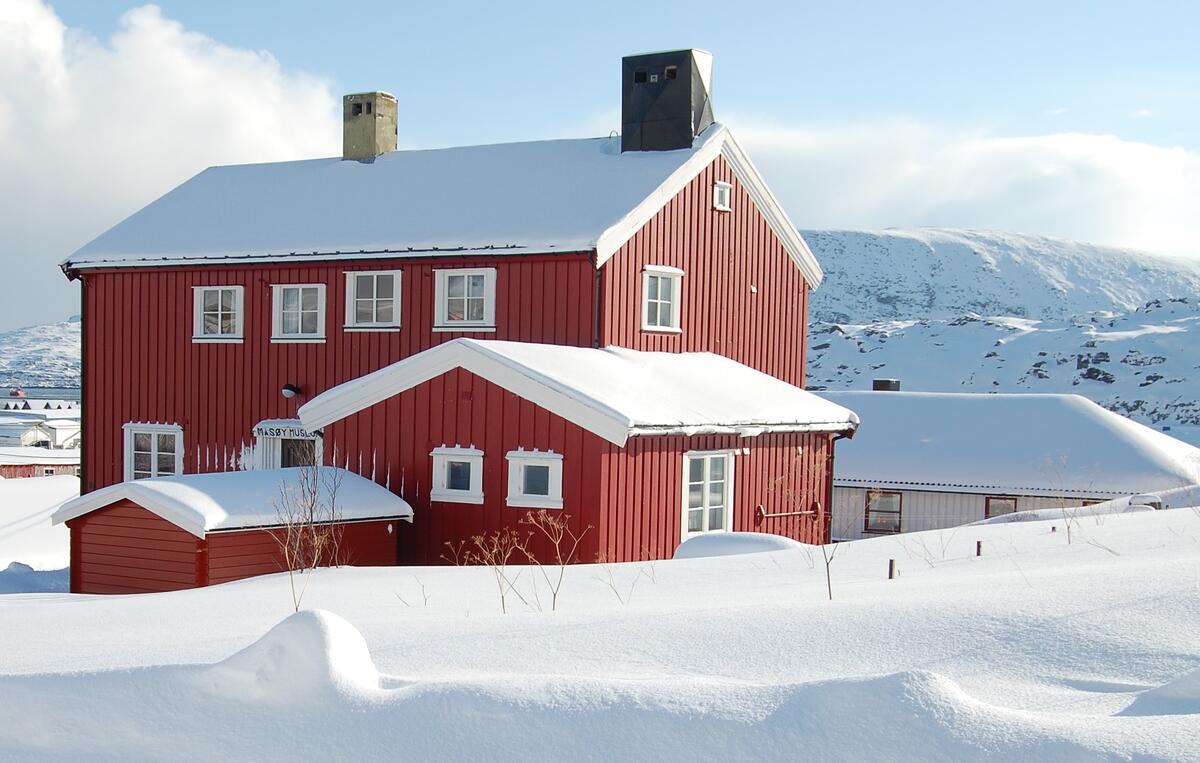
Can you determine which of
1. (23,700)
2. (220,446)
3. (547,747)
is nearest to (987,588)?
(547,747)

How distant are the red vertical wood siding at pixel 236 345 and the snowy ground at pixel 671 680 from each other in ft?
37.0

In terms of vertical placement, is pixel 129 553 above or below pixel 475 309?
below

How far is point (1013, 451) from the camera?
93.3 feet

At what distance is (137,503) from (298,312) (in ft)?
23.8

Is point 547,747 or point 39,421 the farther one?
point 39,421

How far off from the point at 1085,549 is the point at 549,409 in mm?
6920

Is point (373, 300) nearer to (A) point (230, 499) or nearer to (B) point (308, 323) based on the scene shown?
(B) point (308, 323)

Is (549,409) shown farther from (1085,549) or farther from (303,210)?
(303,210)

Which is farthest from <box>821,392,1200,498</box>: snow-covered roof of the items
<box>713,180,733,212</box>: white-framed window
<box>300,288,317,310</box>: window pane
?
<box>300,288,317,310</box>: window pane

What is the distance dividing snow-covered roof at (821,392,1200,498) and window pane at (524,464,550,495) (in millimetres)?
14061

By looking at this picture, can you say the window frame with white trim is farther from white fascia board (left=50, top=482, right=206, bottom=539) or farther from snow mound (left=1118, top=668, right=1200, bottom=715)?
snow mound (left=1118, top=668, right=1200, bottom=715)

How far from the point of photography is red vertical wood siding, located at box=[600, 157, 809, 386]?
19.4 meters

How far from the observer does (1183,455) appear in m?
28.4

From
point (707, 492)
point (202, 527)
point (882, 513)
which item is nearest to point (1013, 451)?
point (882, 513)
